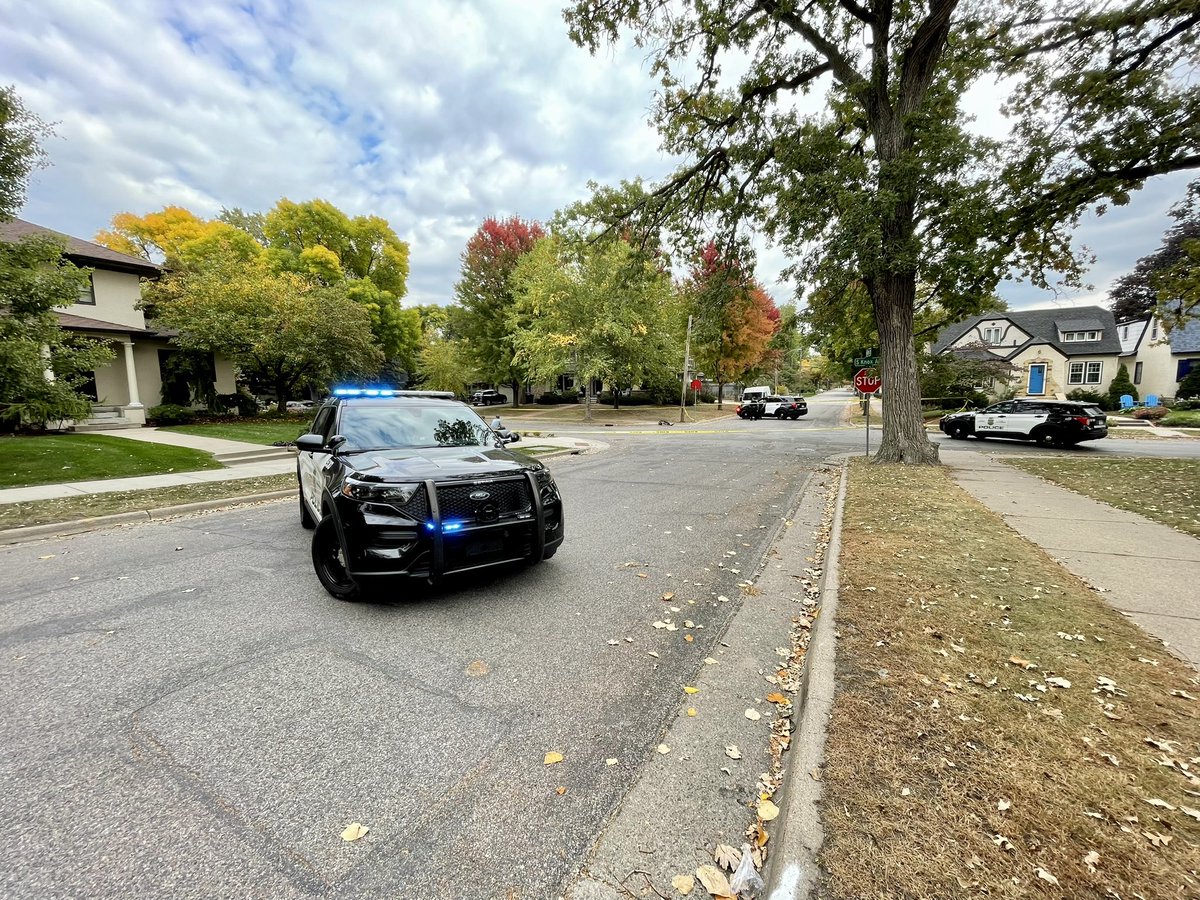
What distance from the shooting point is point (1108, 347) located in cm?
3756

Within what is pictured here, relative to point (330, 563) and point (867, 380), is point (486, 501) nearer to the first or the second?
point (330, 563)

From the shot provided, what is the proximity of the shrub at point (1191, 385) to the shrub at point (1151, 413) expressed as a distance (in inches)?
158

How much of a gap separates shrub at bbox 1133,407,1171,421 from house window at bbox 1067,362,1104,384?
10.9 m

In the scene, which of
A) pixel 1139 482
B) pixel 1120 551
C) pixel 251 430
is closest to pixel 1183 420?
pixel 1139 482

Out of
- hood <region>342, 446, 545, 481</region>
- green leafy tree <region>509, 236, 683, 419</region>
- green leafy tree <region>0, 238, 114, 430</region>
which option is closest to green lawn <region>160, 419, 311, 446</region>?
green leafy tree <region>0, 238, 114, 430</region>

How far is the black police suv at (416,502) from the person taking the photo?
384cm

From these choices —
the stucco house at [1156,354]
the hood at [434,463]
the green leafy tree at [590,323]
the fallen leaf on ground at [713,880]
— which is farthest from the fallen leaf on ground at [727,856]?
the stucco house at [1156,354]

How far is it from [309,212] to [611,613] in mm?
44428

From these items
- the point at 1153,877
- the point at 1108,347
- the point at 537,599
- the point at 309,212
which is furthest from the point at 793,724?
the point at 1108,347

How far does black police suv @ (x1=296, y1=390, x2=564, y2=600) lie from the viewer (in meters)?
3.84

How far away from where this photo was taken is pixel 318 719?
107 inches

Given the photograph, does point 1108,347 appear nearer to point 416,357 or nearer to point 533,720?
point 533,720

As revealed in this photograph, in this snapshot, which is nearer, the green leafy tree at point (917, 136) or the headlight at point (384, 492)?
the headlight at point (384, 492)

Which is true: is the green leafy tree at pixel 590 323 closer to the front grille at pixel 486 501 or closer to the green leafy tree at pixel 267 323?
the green leafy tree at pixel 267 323
